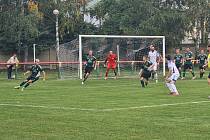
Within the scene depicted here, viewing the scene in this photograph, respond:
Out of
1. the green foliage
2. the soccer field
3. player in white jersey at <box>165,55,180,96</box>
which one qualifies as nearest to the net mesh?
the green foliage

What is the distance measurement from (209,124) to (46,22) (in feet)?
143

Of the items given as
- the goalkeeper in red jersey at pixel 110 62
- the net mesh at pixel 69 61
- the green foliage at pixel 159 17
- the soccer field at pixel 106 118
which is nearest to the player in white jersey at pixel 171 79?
the soccer field at pixel 106 118

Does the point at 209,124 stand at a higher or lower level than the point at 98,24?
lower

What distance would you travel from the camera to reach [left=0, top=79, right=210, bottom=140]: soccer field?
10.7m

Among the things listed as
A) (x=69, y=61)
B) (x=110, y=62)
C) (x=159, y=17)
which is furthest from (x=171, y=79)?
(x=159, y=17)

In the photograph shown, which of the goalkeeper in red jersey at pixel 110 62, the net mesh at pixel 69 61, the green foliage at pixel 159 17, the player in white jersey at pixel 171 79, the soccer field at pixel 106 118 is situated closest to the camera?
the soccer field at pixel 106 118

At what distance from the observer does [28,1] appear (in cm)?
5050

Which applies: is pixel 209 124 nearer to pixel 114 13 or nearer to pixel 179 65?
pixel 179 65

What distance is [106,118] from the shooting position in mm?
13250

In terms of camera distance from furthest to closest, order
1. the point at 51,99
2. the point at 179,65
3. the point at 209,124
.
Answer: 1. the point at 179,65
2. the point at 51,99
3. the point at 209,124

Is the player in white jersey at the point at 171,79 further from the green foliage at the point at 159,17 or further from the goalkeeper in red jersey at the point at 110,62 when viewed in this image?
the green foliage at the point at 159,17

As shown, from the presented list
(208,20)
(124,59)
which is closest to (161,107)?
(124,59)

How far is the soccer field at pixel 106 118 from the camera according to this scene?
35.2ft

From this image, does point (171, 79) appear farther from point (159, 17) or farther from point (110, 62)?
point (159, 17)
